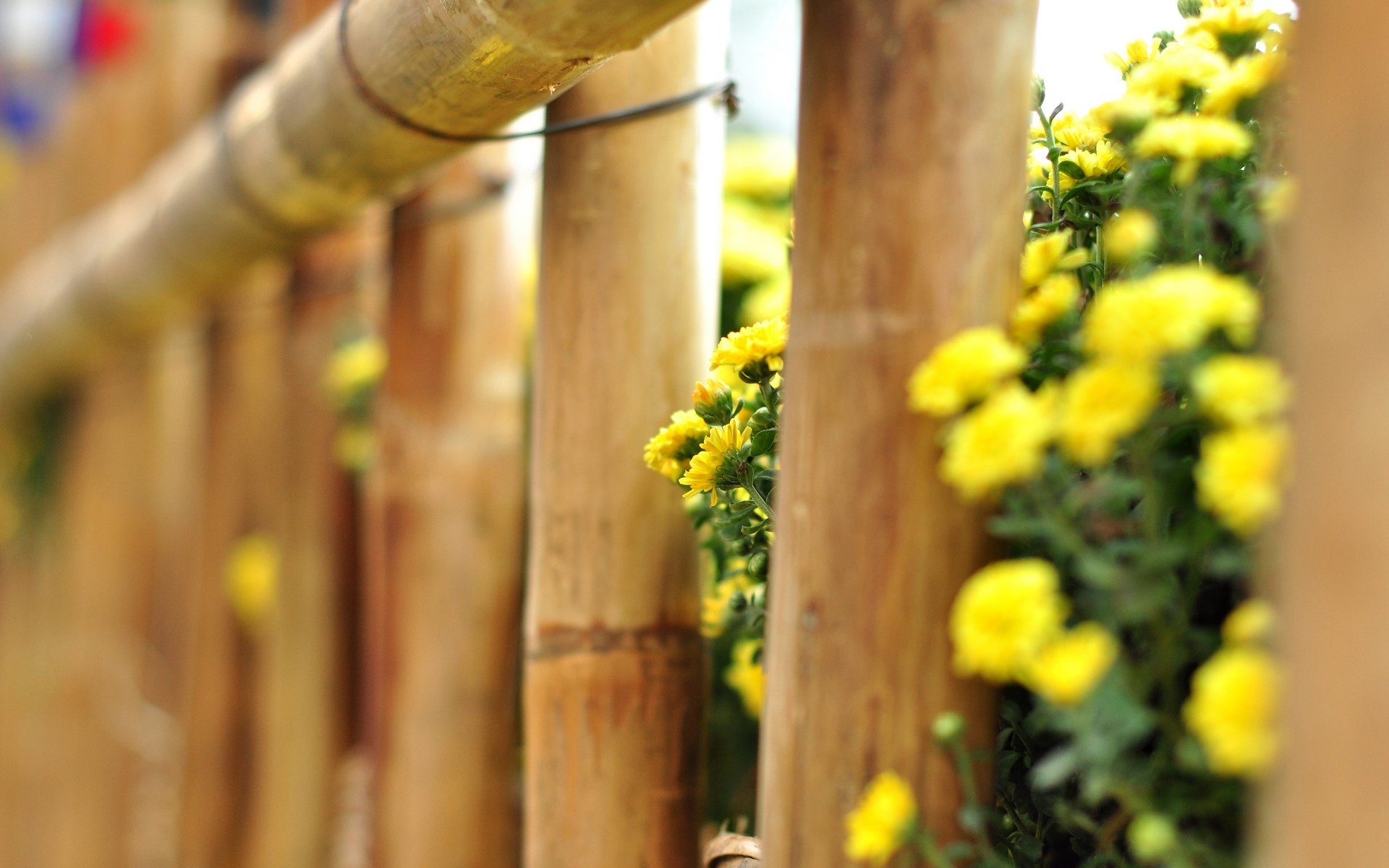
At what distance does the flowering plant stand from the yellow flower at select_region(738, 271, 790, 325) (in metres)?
0.49

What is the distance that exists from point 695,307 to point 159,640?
5.58 feet

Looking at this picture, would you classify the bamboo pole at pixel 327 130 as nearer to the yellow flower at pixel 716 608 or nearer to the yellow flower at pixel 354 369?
the yellow flower at pixel 354 369

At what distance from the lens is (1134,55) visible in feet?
1.69

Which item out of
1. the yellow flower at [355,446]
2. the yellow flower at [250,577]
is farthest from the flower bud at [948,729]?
the yellow flower at [250,577]

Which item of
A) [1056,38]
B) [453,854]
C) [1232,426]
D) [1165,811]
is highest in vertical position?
[1056,38]

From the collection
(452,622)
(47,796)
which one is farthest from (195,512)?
(452,622)

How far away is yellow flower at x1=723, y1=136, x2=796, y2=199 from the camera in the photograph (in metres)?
1.25

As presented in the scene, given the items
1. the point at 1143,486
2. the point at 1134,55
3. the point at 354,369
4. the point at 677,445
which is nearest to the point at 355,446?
the point at 354,369

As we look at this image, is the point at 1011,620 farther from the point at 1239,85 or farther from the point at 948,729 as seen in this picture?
the point at 1239,85

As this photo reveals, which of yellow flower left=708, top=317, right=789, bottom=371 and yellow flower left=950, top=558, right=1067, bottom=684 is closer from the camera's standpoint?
yellow flower left=950, top=558, right=1067, bottom=684

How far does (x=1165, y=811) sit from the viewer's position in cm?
35

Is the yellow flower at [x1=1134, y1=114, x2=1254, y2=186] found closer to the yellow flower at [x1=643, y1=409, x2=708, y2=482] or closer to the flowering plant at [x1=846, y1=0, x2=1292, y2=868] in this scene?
the flowering plant at [x1=846, y1=0, x2=1292, y2=868]

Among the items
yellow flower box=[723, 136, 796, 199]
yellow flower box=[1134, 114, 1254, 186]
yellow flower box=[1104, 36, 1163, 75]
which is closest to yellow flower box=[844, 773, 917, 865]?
yellow flower box=[1134, 114, 1254, 186]

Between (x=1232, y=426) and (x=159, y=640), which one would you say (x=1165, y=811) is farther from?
(x=159, y=640)
